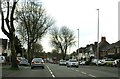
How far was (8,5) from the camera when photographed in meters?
41.4

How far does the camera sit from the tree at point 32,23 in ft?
230

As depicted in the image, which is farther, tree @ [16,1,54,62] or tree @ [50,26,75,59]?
tree @ [50,26,75,59]

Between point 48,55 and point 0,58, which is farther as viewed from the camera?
point 48,55

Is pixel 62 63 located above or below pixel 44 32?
below

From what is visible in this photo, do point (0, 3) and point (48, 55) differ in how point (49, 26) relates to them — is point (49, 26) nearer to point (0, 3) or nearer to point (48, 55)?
point (0, 3)

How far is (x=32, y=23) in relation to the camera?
246ft

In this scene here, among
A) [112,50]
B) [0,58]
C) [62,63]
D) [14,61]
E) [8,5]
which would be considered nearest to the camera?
[8,5]

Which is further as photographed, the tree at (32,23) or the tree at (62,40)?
the tree at (62,40)

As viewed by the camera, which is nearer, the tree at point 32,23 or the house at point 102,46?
the tree at point 32,23

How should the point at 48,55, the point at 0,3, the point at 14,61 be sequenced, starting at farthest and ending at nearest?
the point at 48,55 < the point at 14,61 < the point at 0,3

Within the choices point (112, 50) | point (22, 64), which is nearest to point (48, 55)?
point (112, 50)

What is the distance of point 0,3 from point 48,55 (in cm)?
16165

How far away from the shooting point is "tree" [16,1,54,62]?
230ft

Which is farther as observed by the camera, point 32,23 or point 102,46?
point 102,46
